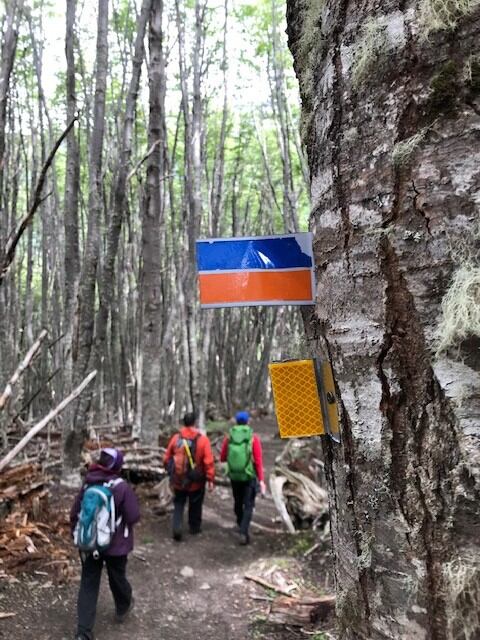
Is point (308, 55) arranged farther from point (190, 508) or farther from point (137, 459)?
point (137, 459)

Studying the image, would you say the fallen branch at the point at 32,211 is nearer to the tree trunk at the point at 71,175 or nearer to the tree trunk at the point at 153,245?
the tree trunk at the point at 71,175

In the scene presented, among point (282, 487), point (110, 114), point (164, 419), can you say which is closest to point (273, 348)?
point (164, 419)

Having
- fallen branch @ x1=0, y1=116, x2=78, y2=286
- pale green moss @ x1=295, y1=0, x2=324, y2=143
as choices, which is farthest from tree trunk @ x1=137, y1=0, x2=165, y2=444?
pale green moss @ x1=295, y1=0, x2=324, y2=143

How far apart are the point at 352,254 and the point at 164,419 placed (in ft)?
35.5

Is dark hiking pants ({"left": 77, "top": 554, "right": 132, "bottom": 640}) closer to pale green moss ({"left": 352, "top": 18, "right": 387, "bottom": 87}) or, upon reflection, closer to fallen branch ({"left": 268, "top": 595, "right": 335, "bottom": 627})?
fallen branch ({"left": 268, "top": 595, "right": 335, "bottom": 627})

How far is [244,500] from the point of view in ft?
19.4

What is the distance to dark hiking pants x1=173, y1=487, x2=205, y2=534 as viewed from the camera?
5.73m

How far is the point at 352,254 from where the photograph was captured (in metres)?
0.91

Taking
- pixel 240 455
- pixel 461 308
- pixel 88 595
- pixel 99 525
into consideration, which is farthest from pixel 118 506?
pixel 461 308

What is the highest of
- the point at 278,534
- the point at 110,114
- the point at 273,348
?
the point at 110,114

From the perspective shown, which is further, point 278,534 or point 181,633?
point 278,534

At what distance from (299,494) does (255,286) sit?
556 cm

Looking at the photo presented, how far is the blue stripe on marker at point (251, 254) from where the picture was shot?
1.11 metres

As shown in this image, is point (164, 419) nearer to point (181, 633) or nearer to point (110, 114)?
point (110, 114)
